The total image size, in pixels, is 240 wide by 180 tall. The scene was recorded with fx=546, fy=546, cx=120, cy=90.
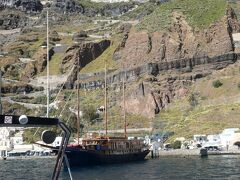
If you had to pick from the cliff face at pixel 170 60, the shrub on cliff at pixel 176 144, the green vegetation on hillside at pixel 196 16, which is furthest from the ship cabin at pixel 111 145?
the green vegetation on hillside at pixel 196 16

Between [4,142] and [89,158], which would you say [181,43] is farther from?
[89,158]

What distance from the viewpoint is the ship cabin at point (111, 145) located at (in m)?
105

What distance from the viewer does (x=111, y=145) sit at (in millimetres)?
108125

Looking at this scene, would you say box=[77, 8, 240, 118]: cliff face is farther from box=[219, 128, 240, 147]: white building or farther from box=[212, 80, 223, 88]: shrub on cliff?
box=[219, 128, 240, 147]: white building

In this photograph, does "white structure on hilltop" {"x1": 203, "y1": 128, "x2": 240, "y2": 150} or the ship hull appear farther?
"white structure on hilltop" {"x1": 203, "y1": 128, "x2": 240, "y2": 150}

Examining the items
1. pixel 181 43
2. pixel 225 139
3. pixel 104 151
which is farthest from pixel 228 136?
pixel 181 43

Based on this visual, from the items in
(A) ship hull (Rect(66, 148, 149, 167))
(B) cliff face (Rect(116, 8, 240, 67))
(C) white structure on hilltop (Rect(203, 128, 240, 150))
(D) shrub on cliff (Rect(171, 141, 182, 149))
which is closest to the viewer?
(A) ship hull (Rect(66, 148, 149, 167))

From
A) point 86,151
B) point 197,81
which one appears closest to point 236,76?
point 197,81

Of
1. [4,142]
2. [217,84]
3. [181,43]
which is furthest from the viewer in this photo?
[181,43]

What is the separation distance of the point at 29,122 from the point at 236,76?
141 metres

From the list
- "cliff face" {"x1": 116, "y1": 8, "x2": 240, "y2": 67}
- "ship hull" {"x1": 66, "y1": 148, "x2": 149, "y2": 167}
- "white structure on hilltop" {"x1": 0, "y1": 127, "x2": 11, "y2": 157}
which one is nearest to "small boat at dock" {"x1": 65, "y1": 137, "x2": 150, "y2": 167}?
"ship hull" {"x1": 66, "y1": 148, "x2": 149, "y2": 167}

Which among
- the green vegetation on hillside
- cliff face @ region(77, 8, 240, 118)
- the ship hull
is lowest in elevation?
the ship hull

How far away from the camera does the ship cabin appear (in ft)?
344

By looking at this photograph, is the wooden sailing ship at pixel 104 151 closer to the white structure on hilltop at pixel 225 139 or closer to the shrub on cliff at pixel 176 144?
the shrub on cliff at pixel 176 144
